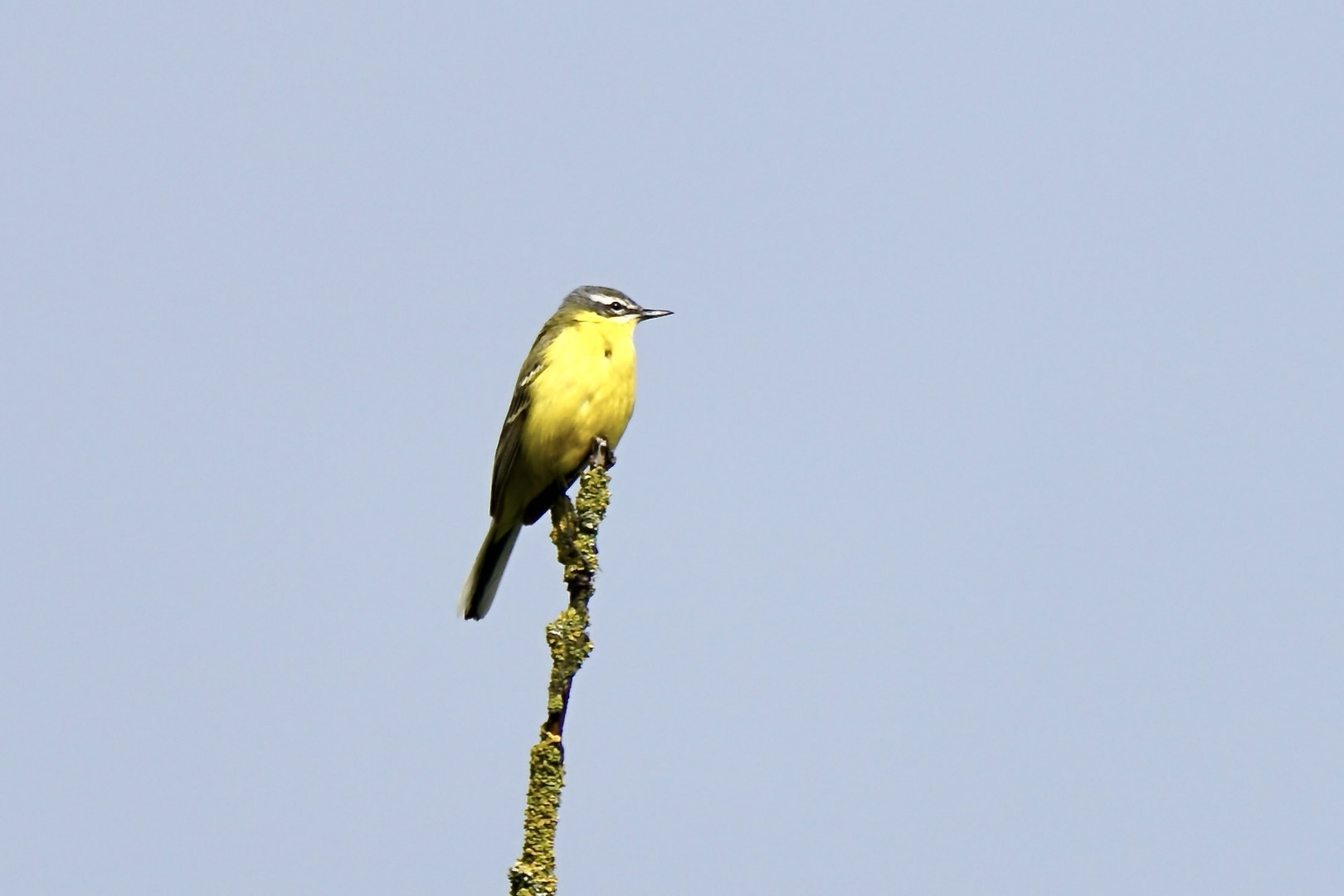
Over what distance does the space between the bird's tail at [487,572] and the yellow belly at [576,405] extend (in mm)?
554

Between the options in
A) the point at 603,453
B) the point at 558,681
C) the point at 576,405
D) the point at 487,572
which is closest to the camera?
the point at 558,681

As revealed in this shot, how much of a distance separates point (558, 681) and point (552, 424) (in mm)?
4960

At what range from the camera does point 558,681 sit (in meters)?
5.96

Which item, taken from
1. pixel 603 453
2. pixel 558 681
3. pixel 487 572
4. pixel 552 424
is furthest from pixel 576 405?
pixel 558 681

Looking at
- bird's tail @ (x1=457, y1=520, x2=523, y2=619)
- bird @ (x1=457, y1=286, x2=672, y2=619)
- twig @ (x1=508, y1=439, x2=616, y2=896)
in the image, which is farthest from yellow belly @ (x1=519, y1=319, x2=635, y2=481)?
twig @ (x1=508, y1=439, x2=616, y2=896)

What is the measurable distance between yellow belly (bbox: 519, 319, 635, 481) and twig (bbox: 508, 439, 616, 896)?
3.47 metres

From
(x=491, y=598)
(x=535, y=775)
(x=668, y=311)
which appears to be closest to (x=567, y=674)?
(x=535, y=775)

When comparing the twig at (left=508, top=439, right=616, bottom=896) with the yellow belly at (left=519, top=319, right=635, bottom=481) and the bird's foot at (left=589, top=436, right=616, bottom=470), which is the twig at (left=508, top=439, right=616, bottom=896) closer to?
the bird's foot at (left=589, top=436, right=616, bottom=470)

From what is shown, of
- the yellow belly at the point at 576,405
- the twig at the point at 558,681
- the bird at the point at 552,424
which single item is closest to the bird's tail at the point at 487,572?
the bird at the point at 552,424

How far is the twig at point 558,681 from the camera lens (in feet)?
17.8

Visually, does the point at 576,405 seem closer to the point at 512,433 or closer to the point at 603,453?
the point at 512,433

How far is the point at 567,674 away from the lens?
5.97 meters

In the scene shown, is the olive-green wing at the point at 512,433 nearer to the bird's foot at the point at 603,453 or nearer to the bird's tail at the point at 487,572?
the bird's tail at the point at 487,572

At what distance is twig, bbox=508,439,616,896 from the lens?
17.8ft
